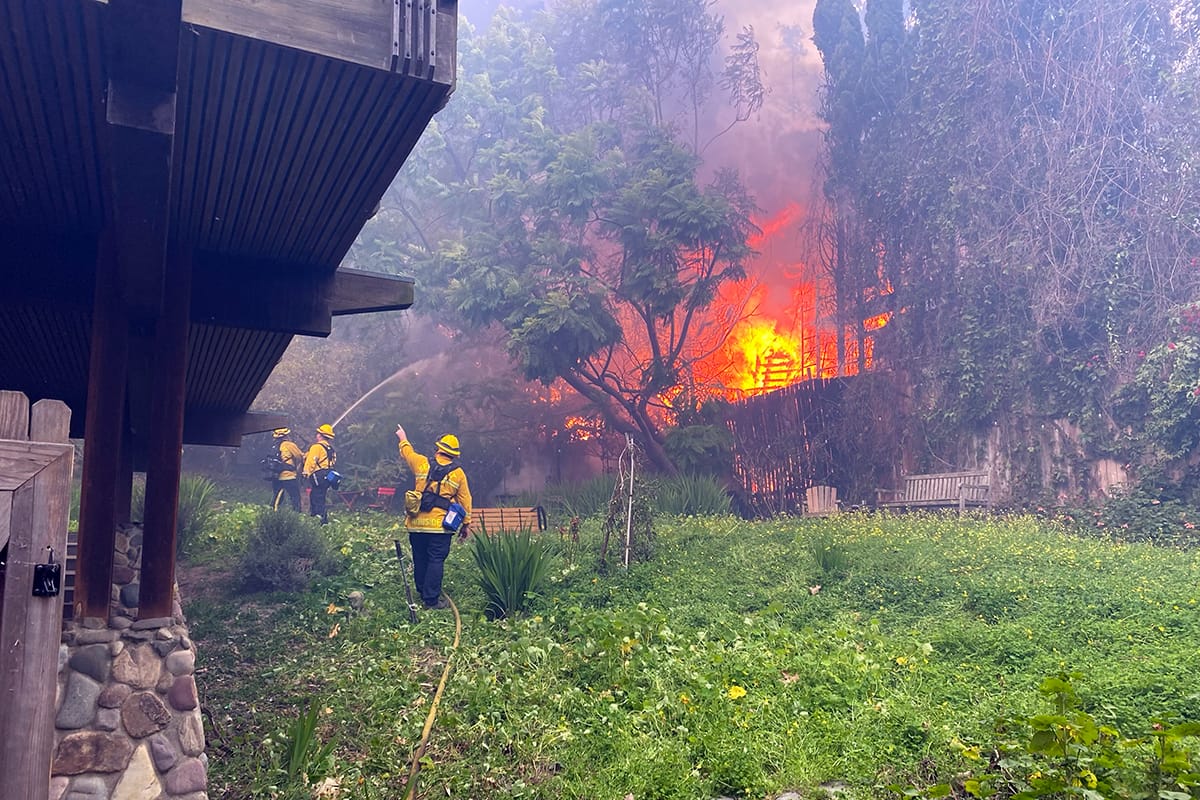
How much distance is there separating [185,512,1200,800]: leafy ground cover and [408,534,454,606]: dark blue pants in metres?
0.37

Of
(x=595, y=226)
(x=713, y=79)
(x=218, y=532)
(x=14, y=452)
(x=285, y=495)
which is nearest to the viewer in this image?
(x=14, y=452)

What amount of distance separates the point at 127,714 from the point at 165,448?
4.45 feet

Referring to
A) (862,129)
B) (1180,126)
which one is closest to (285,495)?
(862,129)

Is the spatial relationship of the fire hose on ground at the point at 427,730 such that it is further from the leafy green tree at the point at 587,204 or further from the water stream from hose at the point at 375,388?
the water stream from hose at the point at 375,388

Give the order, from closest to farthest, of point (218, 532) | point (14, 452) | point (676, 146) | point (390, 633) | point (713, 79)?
1. point (14, 452)
2. point (390, 633)
3. point (218, 532)
4. point (676, 146)
5. point (713, 79)

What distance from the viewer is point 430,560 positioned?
8898 mm

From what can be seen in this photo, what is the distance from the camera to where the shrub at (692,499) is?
592 inches

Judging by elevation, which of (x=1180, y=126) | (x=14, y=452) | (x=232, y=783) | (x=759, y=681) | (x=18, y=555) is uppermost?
(x=1180, y=126)

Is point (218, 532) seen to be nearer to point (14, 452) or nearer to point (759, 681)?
point (759, 681)

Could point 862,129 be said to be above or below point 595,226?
above

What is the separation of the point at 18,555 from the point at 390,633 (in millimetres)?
5554

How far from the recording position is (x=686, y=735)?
493cm

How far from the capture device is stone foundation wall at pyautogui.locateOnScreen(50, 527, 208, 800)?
4.04 meters

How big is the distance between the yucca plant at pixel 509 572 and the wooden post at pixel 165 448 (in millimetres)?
3760
